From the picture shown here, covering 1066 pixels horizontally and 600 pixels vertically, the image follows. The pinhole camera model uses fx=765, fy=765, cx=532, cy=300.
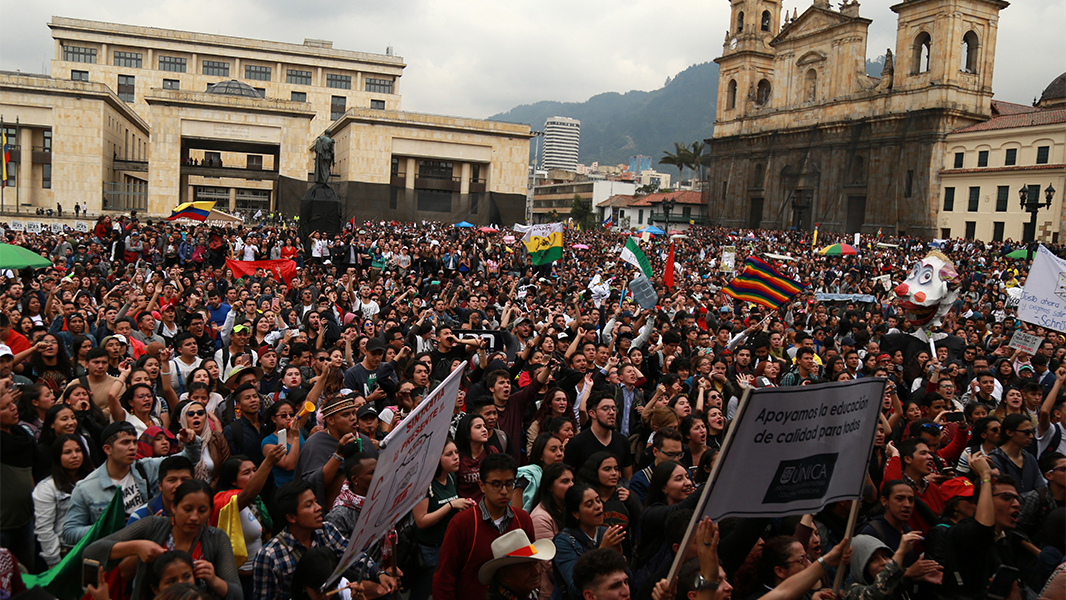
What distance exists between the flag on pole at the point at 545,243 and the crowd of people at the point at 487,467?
9048 millimetres

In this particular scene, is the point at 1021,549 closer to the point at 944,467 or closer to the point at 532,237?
the point at 944,467

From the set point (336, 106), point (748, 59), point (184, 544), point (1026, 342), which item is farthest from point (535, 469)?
point (336, 106)

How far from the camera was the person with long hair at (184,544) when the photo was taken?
3.60 m

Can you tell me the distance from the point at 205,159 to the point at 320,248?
62718mm

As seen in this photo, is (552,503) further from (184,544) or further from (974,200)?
(974,200)

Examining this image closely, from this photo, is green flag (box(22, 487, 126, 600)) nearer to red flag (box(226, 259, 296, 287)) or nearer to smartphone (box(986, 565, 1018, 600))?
smartphone (box(986, 565, 1018, 600))

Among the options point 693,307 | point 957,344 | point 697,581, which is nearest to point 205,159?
point 693,307

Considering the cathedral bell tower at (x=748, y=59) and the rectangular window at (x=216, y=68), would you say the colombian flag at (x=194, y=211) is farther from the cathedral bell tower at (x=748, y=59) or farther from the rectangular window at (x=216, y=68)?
the rectangular window at (x=216, y=68)

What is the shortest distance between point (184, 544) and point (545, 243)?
16.3 metres

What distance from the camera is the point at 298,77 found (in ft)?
257

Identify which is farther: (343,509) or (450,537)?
(343,509)

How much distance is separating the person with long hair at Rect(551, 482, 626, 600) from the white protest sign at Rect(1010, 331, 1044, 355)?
763 cm

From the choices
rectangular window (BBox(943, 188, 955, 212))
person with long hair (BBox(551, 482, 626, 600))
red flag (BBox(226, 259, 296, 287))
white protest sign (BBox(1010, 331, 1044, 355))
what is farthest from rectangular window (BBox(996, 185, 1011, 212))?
person with long hair (BBox(551, 482, 626, 600))

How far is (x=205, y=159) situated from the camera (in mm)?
75062
